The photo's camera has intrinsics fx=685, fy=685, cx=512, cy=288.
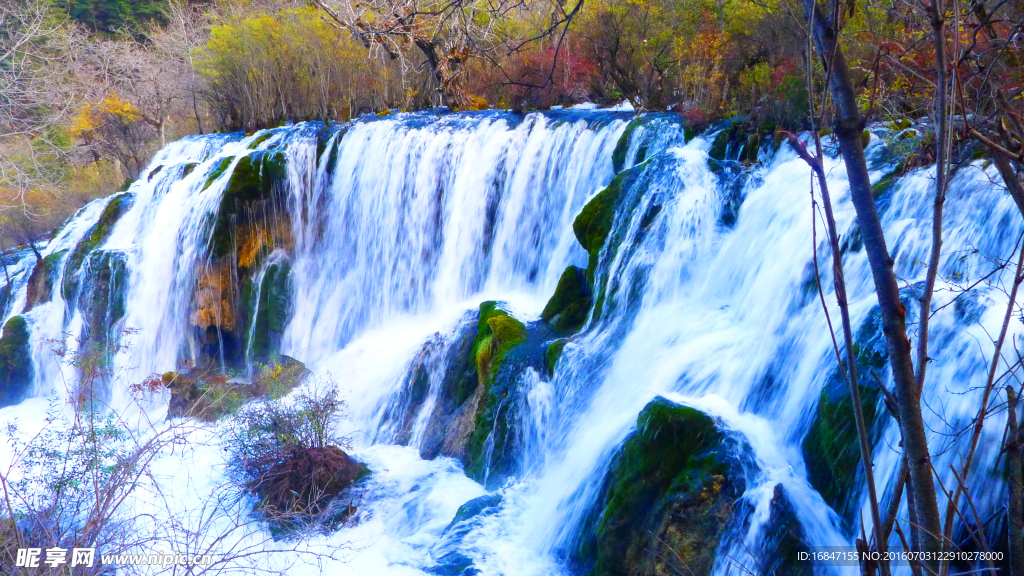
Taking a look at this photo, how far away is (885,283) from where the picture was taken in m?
1.28

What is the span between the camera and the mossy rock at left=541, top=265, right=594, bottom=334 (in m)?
8.41

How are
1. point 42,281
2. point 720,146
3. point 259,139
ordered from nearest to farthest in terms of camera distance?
point 720,146 < point 42,281 < point 259,139

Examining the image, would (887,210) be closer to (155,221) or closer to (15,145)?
(155,221)

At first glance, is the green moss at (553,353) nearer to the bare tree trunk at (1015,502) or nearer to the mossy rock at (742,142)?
the mossy rock at (742,142)

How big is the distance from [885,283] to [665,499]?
403cm

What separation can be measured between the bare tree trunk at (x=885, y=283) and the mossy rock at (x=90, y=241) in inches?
614

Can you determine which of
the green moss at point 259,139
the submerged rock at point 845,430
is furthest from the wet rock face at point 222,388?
the submerged rock at point 845,430

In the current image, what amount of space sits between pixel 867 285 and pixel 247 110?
20740 millimetres

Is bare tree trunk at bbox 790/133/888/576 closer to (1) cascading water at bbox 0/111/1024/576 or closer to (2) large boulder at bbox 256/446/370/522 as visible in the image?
(1) cascading water at bbox 0/111/1024/576

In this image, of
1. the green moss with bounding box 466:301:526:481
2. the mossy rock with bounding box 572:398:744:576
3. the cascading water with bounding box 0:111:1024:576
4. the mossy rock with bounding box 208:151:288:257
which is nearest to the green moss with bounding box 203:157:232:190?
the cascading water with bounding box 0:111:1024:576

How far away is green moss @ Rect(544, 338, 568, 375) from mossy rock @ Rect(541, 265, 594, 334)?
0.58 m

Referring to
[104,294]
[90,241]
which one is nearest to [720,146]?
[104,294]

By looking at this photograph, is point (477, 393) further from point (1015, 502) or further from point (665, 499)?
point (1015, 502)

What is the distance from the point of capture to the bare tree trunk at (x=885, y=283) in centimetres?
126
